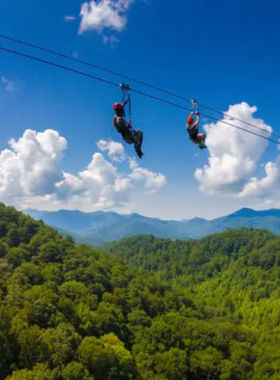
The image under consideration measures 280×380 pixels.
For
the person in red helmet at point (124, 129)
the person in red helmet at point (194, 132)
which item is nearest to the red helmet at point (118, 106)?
the person in red helmet at point (124, 129)

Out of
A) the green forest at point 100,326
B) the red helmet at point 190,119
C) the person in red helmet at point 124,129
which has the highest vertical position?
the red helmet at point 190,119

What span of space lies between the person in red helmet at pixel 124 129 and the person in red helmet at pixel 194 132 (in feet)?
7.24

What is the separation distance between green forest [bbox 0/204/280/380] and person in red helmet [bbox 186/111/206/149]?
72.8ft

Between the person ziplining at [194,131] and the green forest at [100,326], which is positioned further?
the green forest at [100,326]

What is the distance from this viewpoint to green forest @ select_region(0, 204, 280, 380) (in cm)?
2806

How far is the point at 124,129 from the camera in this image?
12812 millimetres

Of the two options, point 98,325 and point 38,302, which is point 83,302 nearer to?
point 98,325

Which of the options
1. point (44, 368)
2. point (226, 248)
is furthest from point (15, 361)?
point (226, 248)

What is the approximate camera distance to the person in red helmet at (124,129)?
495 inches

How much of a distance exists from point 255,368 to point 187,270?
365 ft

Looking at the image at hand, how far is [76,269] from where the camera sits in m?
57.4

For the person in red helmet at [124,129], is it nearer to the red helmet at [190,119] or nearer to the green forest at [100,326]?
the red helmet at [190,119]

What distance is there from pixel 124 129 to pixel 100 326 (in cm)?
3426

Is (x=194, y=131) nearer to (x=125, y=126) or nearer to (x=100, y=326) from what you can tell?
(x=125, y=126)
